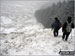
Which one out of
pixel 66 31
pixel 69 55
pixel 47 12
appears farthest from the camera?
pixel 47 12

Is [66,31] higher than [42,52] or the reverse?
higher

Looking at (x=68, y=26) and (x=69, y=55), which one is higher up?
(x=68, y=26)

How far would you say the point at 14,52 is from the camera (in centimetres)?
710

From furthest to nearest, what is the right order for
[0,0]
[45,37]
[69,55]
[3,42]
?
[0,0], [45,37], [3,42], [69,55]

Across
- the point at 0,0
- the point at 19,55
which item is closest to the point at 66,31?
the point at 19,55

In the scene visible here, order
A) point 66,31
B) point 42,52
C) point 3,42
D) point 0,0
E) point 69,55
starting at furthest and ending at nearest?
1. point 0,0
2. point 3,42
3. point 66,31
4. point 42,52
5. point 69,55

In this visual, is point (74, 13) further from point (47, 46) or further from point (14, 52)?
point (14, 52)

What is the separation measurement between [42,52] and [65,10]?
1836 cm

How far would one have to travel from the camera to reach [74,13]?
75.3 ft

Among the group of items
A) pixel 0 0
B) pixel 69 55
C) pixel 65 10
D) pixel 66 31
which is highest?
pixel 0 0

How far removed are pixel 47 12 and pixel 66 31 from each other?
26.0m

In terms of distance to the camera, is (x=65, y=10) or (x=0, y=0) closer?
(x=65, y=10)

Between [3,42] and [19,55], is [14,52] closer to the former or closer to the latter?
[19,55]

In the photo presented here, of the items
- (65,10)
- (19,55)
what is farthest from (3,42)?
(65,10)
